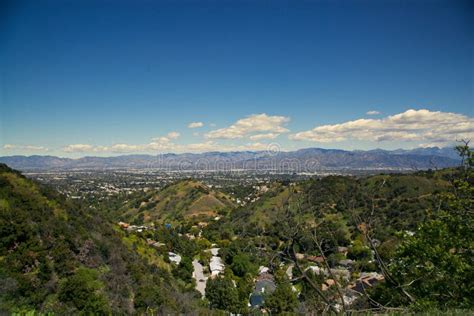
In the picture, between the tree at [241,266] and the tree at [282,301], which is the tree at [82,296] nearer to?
the tree at [282,301]

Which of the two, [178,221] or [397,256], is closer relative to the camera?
[397,256]

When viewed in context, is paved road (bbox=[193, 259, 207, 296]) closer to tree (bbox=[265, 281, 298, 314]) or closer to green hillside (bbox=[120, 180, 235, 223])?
tree (bbox=[265, 281, 298, 314])

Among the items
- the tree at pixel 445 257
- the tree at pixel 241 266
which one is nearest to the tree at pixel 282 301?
the tree at pixel 241 266

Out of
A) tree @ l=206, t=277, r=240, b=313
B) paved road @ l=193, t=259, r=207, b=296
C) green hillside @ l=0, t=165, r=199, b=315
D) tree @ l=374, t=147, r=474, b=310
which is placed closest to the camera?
tree @ l=374, t=147, r=474, b=310

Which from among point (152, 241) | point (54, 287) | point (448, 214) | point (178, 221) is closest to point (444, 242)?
point (448, 214)

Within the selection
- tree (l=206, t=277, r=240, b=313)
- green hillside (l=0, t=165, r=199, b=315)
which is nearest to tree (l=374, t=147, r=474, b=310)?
green hillside (l=0, t=165, r=199, b=315)

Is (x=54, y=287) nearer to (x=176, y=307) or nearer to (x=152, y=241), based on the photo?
(x=176, y=307)

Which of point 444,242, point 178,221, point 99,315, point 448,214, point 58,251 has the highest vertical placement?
point 448,214
